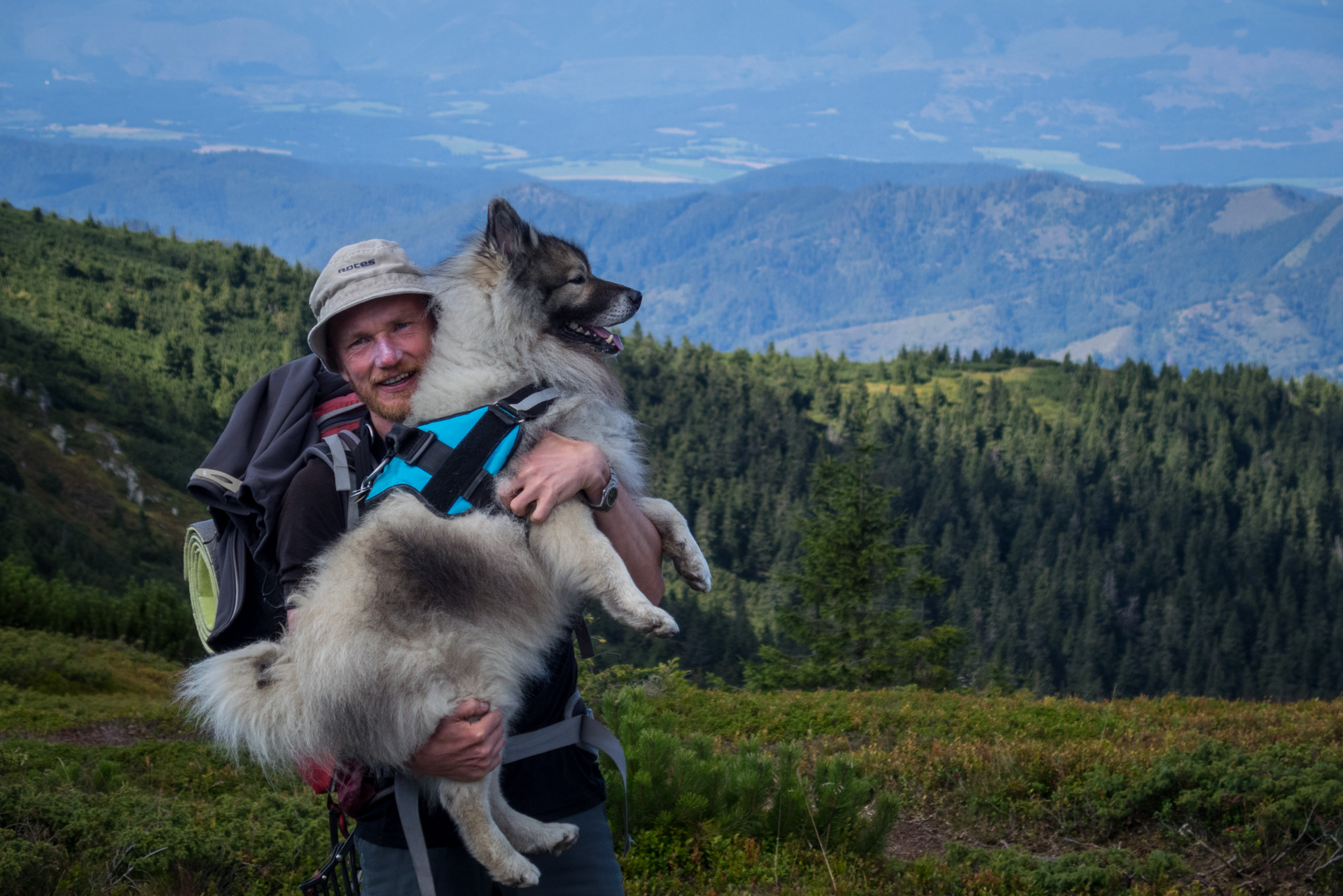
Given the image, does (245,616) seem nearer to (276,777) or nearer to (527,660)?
(276,777)

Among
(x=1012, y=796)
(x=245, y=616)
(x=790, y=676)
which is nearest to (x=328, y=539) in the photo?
(x=245, y=616)

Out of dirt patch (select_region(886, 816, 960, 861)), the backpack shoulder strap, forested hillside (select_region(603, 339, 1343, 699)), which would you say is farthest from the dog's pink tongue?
forested hillside (select_region(603, 339, 1343, 699))

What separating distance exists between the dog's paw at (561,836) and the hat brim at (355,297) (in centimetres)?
187

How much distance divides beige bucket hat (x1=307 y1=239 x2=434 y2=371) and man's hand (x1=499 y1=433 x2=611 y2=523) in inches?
30.8

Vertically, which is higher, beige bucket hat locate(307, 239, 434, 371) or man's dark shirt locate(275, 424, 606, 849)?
beige bucket hat locate(307, 239, 434, 371)

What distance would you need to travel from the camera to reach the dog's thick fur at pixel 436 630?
115 inches

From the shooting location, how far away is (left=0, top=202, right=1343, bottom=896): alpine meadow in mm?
6613

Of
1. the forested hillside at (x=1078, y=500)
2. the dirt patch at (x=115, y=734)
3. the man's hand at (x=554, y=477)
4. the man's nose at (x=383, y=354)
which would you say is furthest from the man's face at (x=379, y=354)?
the forested hillside at (x=1078, y=500)

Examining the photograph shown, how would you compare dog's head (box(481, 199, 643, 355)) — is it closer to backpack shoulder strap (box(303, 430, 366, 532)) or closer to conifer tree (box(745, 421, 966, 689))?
backpack shoulder strap (box(303, 430, 366, 532))

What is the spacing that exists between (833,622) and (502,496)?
30.9 m

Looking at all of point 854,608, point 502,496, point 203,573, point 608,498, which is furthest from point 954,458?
point 203,573

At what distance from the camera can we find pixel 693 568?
3.61 metres

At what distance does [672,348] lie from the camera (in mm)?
170375

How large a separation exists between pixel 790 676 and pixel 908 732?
58.0 feet
